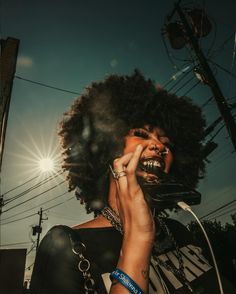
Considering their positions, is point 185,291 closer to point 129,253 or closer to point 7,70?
point 129,253


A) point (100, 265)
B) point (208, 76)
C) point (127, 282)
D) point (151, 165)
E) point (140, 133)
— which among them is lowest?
point (127, 282)

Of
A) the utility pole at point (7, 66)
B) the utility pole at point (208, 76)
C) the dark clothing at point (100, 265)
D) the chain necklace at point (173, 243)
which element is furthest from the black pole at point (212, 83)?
the utility pole at point (7, 66)

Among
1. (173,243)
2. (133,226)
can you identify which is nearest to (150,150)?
(173,243)

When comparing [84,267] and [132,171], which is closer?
[84,267]

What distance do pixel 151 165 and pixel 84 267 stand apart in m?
1.08

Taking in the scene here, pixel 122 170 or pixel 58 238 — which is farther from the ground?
pixel 122 170

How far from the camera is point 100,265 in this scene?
1.72 metres

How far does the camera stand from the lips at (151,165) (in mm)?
2240

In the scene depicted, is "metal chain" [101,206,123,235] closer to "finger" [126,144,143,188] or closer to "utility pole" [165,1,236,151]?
"finger" [126,144,143,188]

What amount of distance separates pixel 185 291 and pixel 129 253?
2.25ft

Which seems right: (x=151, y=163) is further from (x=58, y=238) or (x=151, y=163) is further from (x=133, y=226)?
(x=58, y=238)

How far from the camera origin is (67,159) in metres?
3.54

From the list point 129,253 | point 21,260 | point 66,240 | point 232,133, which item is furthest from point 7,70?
point 21,260

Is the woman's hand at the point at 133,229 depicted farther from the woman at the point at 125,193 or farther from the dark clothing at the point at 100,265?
the dark clothing at the point at 100,265
